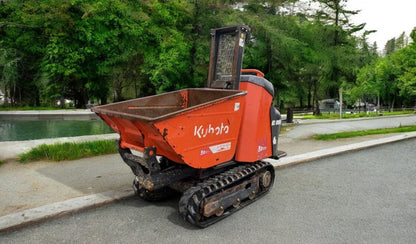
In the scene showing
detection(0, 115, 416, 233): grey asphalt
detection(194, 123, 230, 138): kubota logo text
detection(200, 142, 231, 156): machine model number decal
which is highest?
detection(194, 123, 230, 138): kubota logo text

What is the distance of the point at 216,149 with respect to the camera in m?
3.60

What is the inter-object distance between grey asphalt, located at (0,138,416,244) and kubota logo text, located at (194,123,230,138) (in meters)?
1.11

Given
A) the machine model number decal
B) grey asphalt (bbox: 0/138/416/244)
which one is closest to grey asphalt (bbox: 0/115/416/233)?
grey asphalt (bbox: 0/138/416/244)

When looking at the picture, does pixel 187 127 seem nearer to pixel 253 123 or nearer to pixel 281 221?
pixel 253 123

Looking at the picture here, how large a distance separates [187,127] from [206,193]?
86 cm

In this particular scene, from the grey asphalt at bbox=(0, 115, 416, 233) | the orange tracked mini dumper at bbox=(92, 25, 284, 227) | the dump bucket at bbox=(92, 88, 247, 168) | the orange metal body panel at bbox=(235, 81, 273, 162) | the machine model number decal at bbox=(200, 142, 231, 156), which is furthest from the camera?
the orange metal body panel at bbox=(235, 81, 273, 162)

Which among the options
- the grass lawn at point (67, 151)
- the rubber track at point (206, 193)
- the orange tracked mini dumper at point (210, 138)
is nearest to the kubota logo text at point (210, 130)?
the orange tracked mini dumper at point (210, 138)

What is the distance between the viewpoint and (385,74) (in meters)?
52.4

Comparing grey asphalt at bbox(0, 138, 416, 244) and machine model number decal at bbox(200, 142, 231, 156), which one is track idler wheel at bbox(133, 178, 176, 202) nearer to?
grey asphalt at bbox(0, 138, 416, 244)

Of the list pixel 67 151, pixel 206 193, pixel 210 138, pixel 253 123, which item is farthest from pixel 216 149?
pixel 67 151

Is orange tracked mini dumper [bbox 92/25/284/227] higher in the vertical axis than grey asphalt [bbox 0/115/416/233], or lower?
higher

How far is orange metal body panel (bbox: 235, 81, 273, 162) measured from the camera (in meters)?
4.04

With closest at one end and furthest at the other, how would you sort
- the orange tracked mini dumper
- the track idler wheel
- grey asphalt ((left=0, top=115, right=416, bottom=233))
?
the orange tracked mini dumper < grey asphalt ((left=0, top=115, right=416, bottom=233)) < the track idler wheel

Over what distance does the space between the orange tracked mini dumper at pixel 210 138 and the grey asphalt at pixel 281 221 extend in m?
0.23
